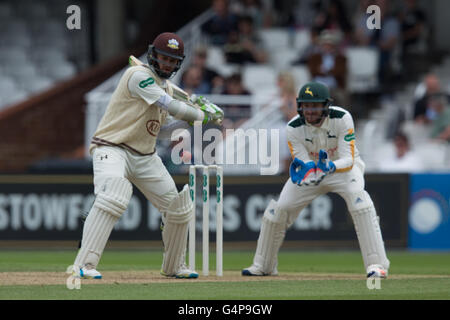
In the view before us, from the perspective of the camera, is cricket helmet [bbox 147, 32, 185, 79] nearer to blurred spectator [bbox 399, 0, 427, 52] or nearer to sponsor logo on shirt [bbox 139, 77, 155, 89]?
sponsor logo on shirt [bbox 139, 77, 155, 89]

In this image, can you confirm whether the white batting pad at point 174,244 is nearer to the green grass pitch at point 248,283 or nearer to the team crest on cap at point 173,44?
the green grass pitch at point 248,283

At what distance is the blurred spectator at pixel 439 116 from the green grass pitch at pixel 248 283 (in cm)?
321

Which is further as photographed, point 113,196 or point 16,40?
point 16,40

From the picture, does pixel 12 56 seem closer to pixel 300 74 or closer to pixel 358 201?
pixel 300 74

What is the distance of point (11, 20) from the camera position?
69.9ft

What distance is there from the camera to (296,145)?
10.1 metres

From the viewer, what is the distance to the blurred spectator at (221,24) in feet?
61.7

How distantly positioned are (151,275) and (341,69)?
25.3 feet

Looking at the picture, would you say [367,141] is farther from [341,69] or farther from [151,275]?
[151,275]

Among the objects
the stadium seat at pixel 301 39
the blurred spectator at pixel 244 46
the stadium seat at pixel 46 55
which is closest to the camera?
the blurred spectator at pixel 244 46

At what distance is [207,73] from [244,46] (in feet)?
5.33

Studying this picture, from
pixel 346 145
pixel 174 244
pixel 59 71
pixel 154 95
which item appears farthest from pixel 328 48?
pixel 154 95

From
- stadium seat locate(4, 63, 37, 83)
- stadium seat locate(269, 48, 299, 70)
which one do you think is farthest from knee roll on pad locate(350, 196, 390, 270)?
stadium seat locate(4, 63, 37, 83)

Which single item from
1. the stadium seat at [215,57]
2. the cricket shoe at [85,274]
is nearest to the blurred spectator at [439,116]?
the stadium seat at [215,57]
